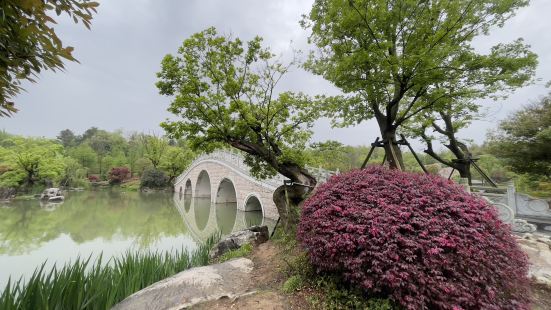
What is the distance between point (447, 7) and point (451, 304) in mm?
5804

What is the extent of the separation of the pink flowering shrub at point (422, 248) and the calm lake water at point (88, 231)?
4333 mm

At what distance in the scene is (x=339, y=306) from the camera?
8.17ft

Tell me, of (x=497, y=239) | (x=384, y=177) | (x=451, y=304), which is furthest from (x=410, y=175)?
(x=451, y=304)

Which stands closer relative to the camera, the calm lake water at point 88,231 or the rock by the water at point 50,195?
the calm lake water at point 88,231

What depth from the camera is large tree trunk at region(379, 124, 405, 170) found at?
568 centimetres

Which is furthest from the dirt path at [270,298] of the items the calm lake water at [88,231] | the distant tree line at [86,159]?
the distant tree line at [86,159]

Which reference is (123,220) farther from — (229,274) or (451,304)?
(451,304)

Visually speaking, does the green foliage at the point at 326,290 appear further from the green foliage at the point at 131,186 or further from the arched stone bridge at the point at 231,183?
the green foliage at the point at 131,186

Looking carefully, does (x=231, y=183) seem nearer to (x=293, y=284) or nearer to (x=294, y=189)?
(x=294, y=189)

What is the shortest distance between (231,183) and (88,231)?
1080 cm

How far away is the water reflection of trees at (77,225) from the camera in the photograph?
1032 centimetres

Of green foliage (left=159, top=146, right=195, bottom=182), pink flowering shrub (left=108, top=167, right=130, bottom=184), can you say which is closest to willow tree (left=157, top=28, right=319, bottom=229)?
green foliage (left=159, top=146, right=195, bottom=182)

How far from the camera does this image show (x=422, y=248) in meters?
2.27

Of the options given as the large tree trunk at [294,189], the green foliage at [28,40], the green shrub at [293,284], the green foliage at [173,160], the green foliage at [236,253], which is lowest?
the green foliage at [236,253]
